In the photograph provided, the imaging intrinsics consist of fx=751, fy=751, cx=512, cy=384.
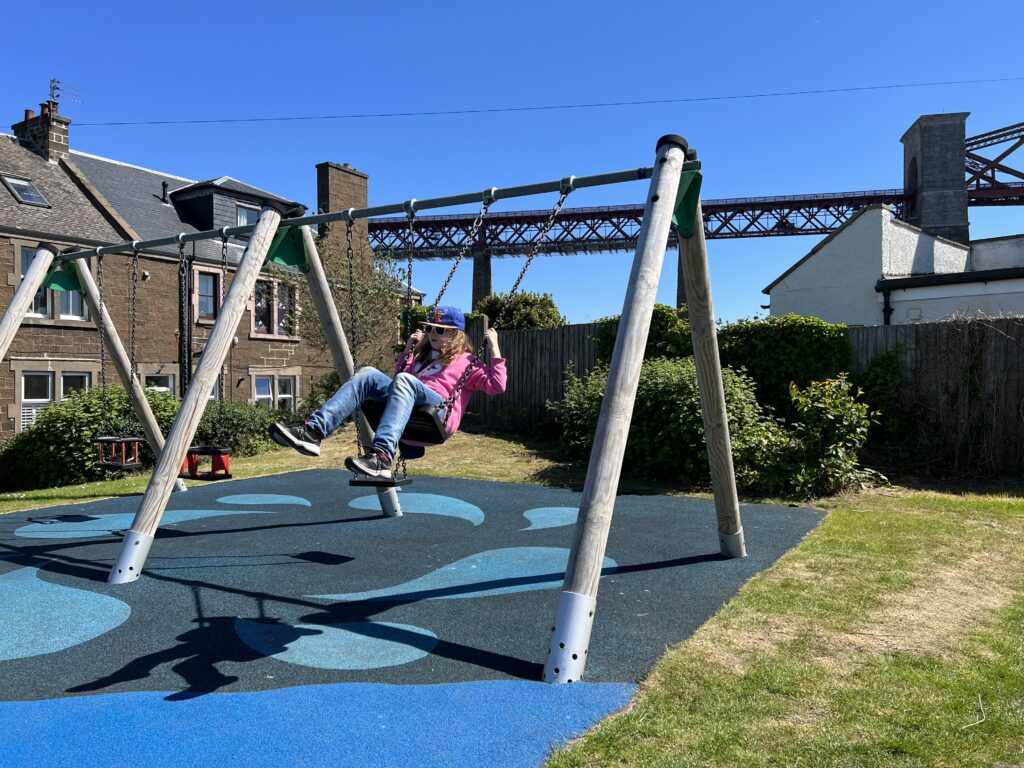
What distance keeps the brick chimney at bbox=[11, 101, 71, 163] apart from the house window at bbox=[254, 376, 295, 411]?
7707 mm

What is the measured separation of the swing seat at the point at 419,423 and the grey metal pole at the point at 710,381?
71.3 inches

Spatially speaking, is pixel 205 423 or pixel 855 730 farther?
pixel 205 423

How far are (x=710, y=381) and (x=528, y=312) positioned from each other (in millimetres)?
15977

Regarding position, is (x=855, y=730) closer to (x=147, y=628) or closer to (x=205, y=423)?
(x=147, y=628)

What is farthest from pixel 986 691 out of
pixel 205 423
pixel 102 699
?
pixel 205 423

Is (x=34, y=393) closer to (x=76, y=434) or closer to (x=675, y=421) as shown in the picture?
(x=76, y=434)

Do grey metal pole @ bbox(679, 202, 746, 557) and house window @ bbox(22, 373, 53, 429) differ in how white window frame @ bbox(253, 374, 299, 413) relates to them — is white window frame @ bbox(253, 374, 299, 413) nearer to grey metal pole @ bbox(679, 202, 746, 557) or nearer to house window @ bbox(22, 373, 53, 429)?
house window @ bbox(22, 373, 53, 429)

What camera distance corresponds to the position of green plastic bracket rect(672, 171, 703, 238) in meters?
4.55

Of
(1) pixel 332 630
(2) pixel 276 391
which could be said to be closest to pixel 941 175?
(2) pixel 276 391

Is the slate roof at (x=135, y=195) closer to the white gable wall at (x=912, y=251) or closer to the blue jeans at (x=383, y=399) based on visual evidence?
the blue jeans at (x=383, y=399)

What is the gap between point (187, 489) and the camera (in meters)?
9.40

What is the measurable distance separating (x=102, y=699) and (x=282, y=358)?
1925 centimetres

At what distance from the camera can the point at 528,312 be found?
2112cm

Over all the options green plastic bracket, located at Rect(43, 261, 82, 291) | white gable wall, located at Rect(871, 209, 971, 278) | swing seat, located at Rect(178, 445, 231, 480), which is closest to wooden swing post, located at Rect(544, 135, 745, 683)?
swing seat, located at Rect(178, 445, 231, 480)
